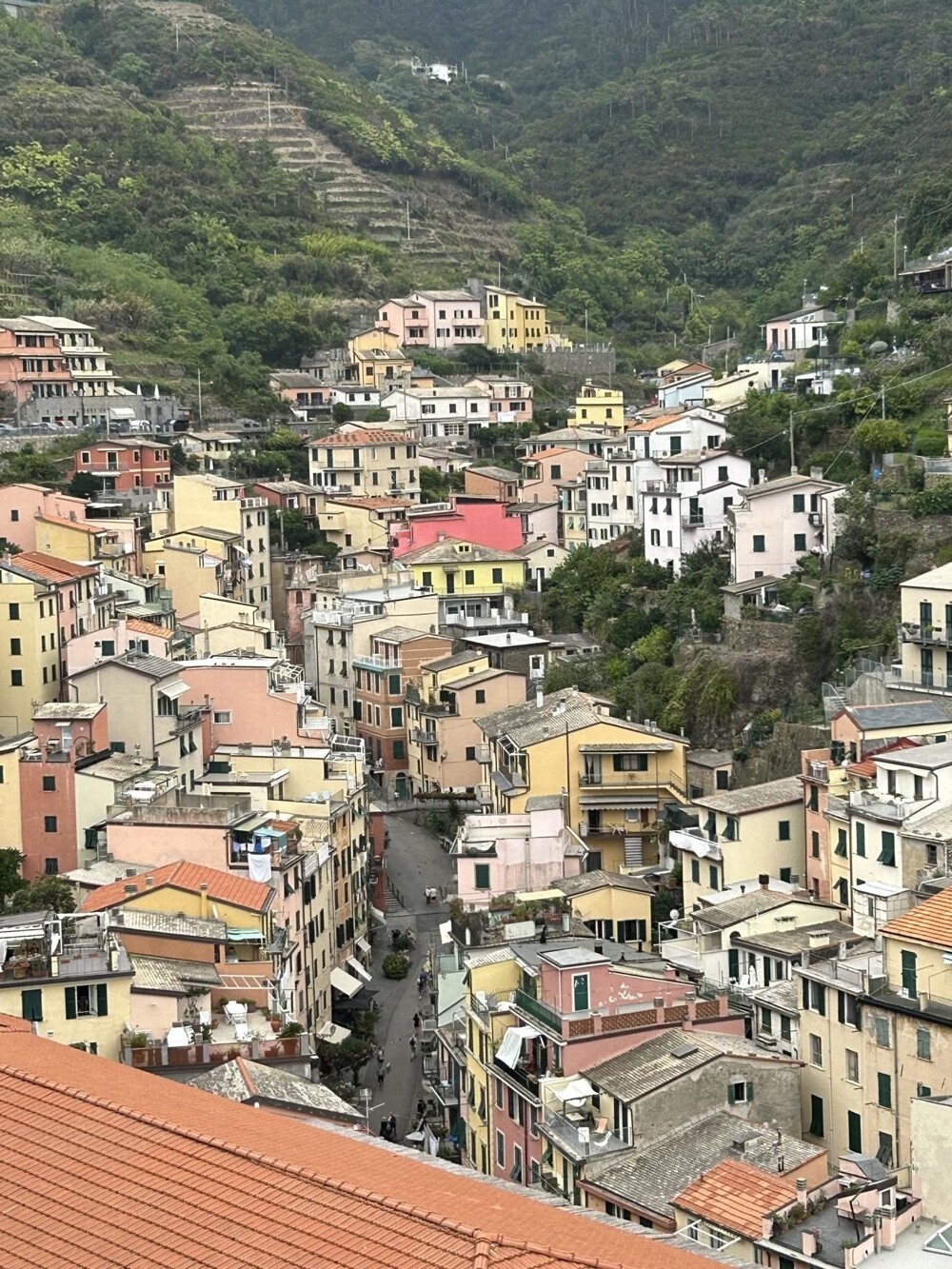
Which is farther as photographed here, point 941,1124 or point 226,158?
point 226,158

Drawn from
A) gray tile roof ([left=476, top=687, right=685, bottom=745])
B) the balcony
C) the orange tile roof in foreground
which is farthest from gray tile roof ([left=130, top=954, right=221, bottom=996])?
the balcony

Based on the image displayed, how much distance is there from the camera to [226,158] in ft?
408

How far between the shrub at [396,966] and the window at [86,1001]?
1683 cm

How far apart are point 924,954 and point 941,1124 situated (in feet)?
22.3

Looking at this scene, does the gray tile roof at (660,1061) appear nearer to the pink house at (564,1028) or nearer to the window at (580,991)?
the pink house at (564,1028)

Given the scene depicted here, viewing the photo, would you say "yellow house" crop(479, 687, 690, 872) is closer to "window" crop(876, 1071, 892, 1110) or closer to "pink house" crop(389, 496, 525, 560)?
"window" crop(876, 1071, 892, 1110)

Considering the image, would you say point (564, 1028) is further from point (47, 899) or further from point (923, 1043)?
point (47, 899)

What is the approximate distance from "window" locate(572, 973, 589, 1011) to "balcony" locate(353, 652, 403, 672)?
107 feet

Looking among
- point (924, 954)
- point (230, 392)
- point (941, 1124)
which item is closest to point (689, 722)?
point (924, 954)

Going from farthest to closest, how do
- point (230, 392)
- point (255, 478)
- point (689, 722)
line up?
1. point (230, 392)
2. point (255, 478)
3. point (689, 722)

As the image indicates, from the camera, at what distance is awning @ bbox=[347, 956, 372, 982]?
1956 inches

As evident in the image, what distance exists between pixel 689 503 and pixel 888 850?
90.5 ft

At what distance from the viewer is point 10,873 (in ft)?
152

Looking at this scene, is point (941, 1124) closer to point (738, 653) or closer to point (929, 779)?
point (929, 779)
